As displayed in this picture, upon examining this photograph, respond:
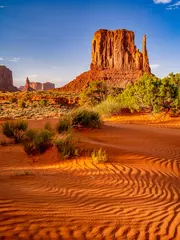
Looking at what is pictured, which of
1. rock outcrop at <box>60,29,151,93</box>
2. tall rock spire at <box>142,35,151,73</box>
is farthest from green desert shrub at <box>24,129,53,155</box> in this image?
tall rock spire at <box>142,35,151,73</box>

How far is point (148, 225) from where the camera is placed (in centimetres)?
379

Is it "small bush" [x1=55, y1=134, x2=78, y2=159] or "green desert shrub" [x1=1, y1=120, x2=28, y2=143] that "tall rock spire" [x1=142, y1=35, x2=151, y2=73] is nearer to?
"green desert shrub" [x1=1, y1=120, x2=28, y2=143]

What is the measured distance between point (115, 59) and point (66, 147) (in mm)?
90028

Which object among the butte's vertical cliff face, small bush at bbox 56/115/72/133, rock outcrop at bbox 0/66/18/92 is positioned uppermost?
the butte's vertical cliff face

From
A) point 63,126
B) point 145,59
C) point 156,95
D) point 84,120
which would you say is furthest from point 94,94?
point 145,59

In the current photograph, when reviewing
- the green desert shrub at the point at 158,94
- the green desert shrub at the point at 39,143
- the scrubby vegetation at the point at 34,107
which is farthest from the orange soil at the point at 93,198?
the scrubby vegetation at the point at 34,107

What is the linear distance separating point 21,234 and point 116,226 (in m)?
1.40

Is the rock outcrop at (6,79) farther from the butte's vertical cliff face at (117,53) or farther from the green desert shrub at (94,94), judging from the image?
the green desert shrub at (94,94)

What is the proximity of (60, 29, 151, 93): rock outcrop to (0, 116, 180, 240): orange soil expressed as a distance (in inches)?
2815

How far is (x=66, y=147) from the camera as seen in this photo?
8.48 metres

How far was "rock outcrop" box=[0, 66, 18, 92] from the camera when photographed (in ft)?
361

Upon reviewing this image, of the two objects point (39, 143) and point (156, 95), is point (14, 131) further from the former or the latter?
point (156, 95)

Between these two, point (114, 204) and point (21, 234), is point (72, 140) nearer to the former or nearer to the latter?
point (114, 204)

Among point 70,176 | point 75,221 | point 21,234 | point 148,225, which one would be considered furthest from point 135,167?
point 21,234
